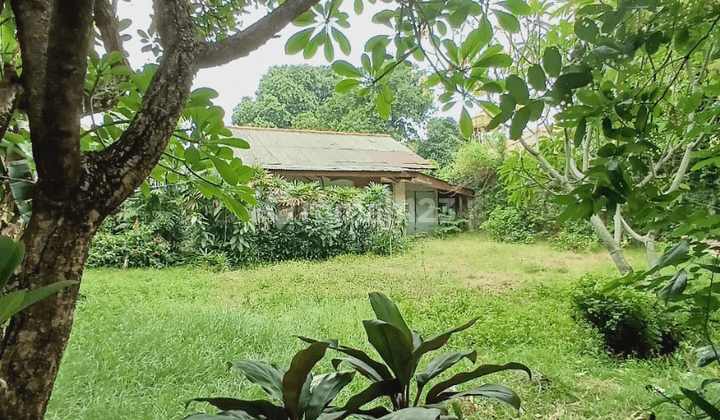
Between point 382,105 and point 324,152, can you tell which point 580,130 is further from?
point 324,152

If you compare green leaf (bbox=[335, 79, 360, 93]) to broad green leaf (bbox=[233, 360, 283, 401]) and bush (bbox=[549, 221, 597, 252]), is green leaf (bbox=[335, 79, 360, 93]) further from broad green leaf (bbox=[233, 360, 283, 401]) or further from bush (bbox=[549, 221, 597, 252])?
bush (bbox=[549, 221, 597, 252])

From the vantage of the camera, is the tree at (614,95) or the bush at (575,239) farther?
the bush at (575,239)

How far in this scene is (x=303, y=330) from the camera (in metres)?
2.41

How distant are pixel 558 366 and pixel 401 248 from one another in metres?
3.92

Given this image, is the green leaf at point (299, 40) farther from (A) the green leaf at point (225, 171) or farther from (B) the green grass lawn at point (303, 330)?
(B) the green grass lawn at point (303, 330)

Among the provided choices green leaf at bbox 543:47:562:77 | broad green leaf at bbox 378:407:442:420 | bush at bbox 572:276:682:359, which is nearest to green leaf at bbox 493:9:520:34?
green leaf at bbox 543:47:562:77

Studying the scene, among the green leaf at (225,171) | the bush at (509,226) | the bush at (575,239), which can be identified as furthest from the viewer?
the bush at (509,226)

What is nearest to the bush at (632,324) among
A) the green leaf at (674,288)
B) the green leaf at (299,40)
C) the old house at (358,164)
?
the green leaf at (674,288)

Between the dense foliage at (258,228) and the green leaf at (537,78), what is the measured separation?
469 cm

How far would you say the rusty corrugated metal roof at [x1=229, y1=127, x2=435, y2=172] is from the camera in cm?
601

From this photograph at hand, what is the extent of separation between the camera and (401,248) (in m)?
5.86

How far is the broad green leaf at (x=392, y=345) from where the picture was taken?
501 mm

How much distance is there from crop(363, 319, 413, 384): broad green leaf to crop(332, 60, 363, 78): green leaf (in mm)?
391

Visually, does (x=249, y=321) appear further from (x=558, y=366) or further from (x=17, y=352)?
(x=17, y=352)
